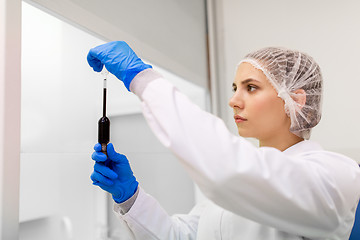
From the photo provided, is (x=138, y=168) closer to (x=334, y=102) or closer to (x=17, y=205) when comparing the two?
(x=17, y=205)

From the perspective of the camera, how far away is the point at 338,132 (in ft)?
6.27

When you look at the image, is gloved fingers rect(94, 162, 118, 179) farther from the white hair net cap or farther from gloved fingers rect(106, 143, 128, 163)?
the white hair net cap

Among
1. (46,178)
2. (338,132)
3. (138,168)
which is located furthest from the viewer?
(338,132)

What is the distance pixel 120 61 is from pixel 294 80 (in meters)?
0.55

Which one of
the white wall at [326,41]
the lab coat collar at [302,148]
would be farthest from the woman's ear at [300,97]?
the white wall at [326,41]

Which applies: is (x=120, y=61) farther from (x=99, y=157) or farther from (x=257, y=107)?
(x=257, y=107)

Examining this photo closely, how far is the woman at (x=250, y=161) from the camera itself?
0.75 metres

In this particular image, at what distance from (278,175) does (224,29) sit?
5.53ft

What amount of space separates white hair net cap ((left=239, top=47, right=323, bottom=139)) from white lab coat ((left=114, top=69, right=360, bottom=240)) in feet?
0.59

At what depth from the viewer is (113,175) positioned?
1029mm

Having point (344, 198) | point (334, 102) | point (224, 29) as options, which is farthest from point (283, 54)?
point (224, 29)

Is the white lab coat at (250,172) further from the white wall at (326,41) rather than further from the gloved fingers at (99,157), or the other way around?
the white wall at (326,41)

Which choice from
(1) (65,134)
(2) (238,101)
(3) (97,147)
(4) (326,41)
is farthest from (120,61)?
(4) (326,41)

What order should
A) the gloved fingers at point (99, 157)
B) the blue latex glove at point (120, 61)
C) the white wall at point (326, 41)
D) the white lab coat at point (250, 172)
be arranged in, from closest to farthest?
1. the white lab coat at point (250, 172)
2. the blue latex glove at point (120, 61)
3. the gloved fingers at point (99, 157)
4. the white wall at point (326, 41)
